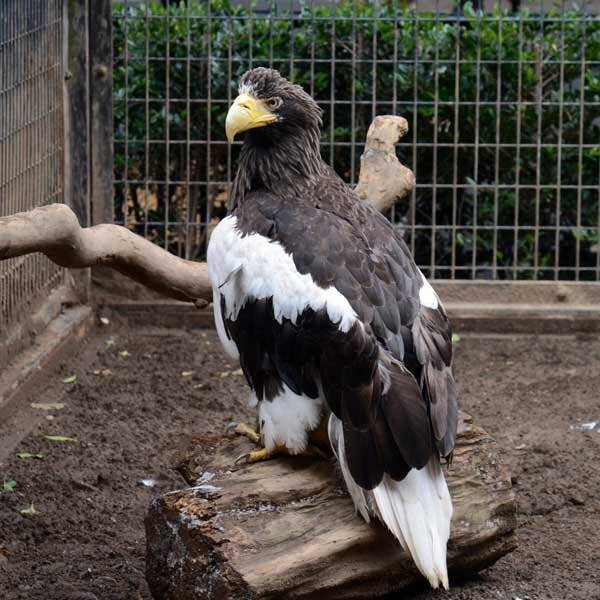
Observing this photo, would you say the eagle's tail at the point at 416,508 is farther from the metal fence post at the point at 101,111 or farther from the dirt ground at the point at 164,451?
the metal fence post at the point at 101,111

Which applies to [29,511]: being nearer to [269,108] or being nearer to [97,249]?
[97,249]

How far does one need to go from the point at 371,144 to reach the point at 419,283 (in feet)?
3.44

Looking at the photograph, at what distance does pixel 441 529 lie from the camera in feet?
12.0

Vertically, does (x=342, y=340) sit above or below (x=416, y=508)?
above

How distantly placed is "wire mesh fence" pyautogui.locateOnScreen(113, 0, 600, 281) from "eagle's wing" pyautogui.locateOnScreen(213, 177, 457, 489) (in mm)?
3094

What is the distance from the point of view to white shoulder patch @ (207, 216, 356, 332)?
378 centimetres

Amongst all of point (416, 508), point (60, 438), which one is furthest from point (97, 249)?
point (60, 438)

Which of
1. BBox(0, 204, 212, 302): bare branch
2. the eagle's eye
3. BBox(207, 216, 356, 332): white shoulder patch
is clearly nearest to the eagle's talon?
BBox(207, 216, 356, 332): white shoulder patch

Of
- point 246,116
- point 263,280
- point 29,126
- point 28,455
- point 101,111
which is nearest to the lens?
point 263,280

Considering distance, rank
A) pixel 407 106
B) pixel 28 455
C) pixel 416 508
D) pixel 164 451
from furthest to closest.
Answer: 1. pixel 407 106
2. pixel 164 451
3. pixel 28 455
4. pixel 416 508

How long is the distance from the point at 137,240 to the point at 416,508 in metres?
1.29

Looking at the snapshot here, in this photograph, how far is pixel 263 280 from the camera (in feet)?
12.9

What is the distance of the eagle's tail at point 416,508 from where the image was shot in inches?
142

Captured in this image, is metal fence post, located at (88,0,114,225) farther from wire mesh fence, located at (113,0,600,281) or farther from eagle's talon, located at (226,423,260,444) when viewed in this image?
eagle's talon, located at (226,423,260,444)
